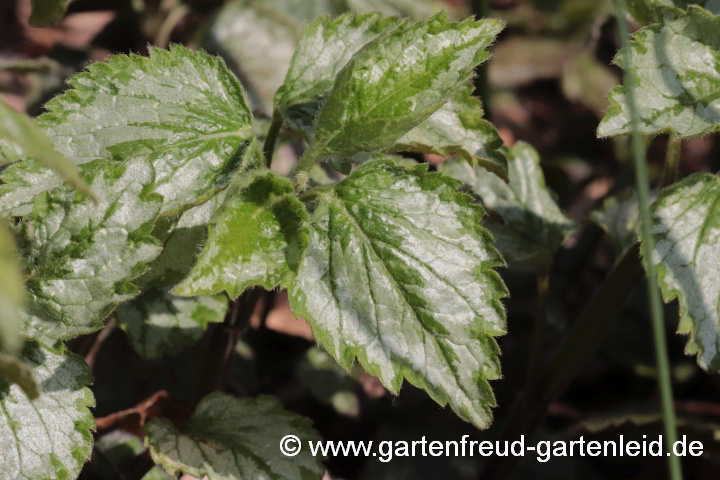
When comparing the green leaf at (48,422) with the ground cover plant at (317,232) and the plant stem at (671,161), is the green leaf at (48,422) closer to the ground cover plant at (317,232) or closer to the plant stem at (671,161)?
the ground cover plant at (317,232)

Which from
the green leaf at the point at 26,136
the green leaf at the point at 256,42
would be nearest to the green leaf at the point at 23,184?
the green leaf at the point at 26,136

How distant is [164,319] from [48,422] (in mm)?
375

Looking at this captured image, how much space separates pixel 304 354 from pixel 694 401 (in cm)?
88

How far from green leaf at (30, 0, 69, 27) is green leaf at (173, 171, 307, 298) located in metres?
0.68

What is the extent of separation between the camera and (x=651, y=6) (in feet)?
3.99

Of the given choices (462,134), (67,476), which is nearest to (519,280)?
(462,134)

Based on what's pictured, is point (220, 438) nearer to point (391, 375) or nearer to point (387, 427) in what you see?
point (391, 375)

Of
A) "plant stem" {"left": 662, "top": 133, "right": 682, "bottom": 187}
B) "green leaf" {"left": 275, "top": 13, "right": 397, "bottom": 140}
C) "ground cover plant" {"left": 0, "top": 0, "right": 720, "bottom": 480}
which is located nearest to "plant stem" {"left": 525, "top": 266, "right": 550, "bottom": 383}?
"ground cover plant" {"left": 0, "top": 0, "right": 720, "bottom": 480}

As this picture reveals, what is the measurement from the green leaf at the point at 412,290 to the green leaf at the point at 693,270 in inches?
10.2

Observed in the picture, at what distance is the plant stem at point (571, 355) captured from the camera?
1.36 m

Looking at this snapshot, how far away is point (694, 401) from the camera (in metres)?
1.82

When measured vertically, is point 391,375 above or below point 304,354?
above

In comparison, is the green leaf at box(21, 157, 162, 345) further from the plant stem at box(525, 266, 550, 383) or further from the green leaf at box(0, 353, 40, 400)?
the plant stem at box(525, 266, 550, 383)

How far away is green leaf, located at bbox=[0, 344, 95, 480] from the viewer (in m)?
0.95
